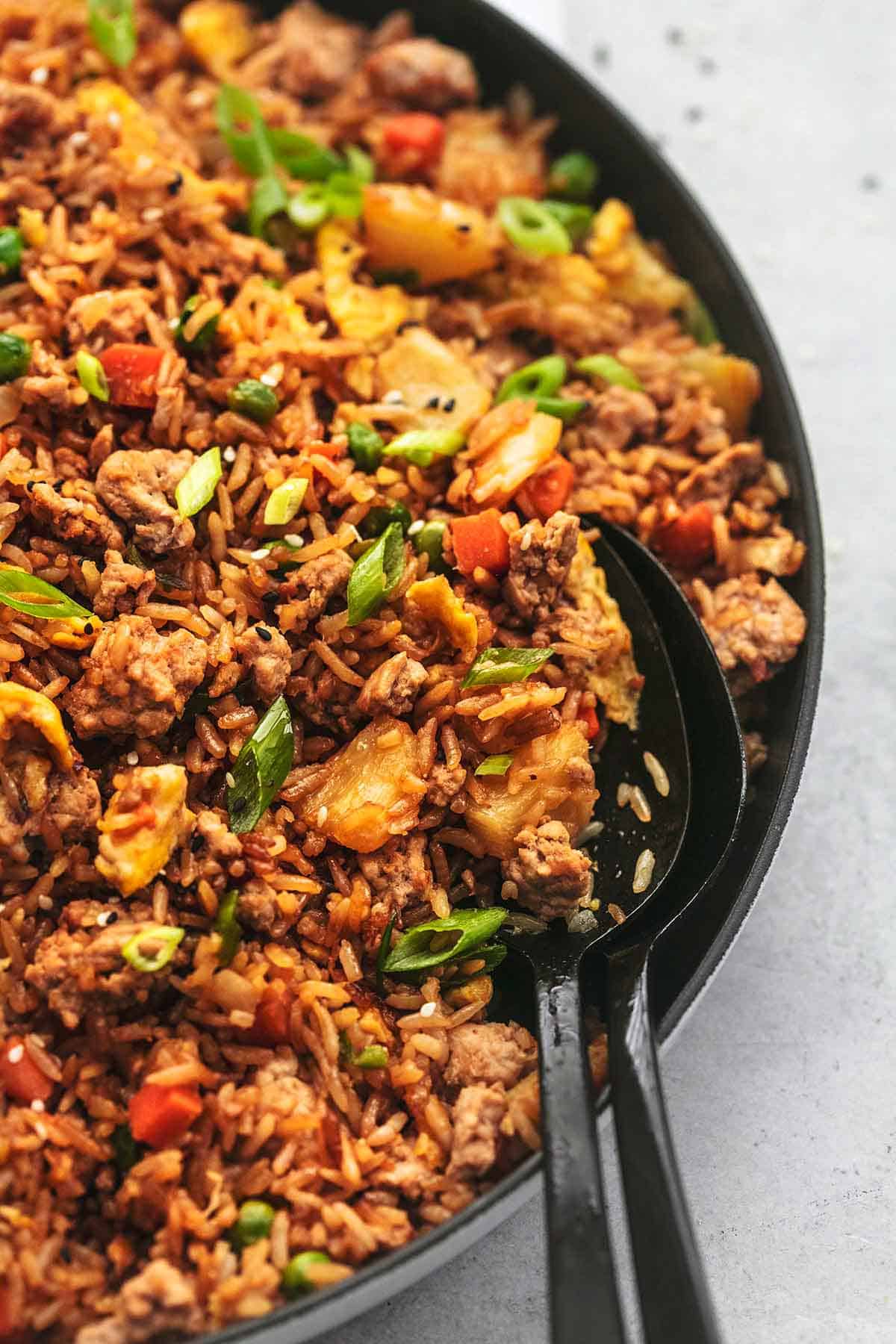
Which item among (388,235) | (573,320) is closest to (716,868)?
(573,320)

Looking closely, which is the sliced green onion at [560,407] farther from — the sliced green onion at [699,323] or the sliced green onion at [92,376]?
the sliced green onion at [92,376]

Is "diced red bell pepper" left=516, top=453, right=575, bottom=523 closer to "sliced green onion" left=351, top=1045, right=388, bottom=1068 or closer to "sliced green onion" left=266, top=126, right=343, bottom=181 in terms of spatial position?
"sliced green onion" left=266, top=126, right=343, bottom=181

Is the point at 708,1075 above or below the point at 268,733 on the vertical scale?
below

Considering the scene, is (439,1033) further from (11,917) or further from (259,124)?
(259,124)

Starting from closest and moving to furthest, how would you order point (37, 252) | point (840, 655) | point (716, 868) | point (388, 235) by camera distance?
point (716, 868) < point (37, 252) < point (388, 235) < point (840, 655)

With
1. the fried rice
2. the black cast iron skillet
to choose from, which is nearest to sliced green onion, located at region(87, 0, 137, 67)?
the fried rice

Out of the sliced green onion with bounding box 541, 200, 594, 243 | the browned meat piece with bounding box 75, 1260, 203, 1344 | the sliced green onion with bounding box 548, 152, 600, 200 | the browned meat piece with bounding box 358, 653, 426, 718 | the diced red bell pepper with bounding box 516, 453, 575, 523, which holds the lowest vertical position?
the browned meat piece with bounding box 75, 1260, 203, 1344
